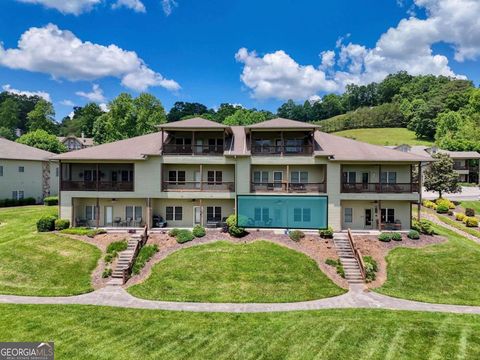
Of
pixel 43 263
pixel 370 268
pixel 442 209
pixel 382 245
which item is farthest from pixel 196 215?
pixel 442 209

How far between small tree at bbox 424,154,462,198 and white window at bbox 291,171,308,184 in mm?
27325

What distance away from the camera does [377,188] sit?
2895 cm

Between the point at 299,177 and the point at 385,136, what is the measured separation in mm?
90070

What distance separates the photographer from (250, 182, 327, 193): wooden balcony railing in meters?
29.4

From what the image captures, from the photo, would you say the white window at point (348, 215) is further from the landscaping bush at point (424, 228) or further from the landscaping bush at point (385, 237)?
the landscaping bush at point (424, 228)

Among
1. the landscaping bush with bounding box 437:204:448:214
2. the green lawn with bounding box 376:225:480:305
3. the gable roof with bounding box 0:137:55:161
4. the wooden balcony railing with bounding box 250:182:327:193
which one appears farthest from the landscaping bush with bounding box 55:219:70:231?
the landscaping bush with bounding box 437:204:448:214

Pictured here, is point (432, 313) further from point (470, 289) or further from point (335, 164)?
point (335, 164)

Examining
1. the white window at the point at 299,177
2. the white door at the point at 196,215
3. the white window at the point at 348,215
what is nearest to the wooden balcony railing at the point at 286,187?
the white window at the point at 299,177

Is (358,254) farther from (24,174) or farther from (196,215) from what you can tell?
(24,174)

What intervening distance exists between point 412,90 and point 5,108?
6783 inches

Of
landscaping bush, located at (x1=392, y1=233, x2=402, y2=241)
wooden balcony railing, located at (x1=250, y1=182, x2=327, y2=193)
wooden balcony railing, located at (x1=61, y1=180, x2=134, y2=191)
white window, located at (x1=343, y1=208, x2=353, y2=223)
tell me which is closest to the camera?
landscaping bush, located at (x1=392, y1=233, x2=402, y2=241)

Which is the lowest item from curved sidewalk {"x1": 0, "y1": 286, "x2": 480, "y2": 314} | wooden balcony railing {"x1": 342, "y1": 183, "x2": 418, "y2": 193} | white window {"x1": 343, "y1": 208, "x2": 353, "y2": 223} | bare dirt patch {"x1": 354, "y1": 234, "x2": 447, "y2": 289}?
curved sidewalk {"x1": 0, "y1": 286, "x2": 480, "y2": 314}

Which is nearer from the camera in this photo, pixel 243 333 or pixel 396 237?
pixel 243 333

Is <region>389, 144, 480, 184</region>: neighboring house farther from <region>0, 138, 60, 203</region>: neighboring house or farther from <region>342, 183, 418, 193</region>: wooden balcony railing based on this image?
<region>0, 138, 60, 203</region>: neighboring house
